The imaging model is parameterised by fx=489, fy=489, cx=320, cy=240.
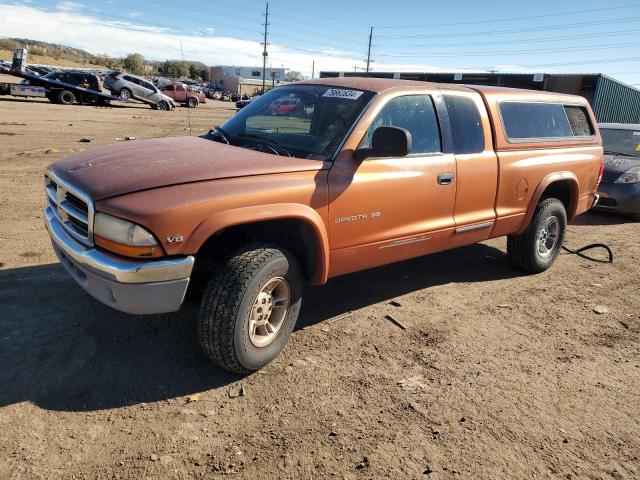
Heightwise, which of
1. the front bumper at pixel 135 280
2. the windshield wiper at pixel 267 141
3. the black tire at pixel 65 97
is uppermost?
the black tire at pixel 65 97

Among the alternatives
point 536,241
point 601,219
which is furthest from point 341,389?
point 601,219

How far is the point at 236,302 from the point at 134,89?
29.5m

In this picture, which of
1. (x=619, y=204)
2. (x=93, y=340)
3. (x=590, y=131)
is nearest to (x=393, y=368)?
(x=93, y=340)

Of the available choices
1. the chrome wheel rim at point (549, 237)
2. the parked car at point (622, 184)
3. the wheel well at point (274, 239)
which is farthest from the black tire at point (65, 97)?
the wheel well at point (274, 239)

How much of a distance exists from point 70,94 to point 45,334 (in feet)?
85.6

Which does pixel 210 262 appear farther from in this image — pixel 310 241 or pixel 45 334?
pixel 45 334

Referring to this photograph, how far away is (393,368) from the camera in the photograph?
3.42 m

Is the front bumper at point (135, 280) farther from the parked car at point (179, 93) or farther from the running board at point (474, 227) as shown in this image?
the parked car at point (179, 93)

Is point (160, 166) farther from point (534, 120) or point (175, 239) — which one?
point (534, 120)

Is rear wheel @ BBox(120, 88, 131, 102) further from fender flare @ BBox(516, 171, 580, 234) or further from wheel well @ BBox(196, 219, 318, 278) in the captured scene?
wheel well @ BBox(196, 219, 318, 278)

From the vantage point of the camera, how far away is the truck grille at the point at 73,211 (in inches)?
112

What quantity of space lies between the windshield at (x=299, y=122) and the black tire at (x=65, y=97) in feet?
83.1

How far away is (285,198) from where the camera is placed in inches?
121

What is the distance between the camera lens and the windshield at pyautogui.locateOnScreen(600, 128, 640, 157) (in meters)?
9.07
